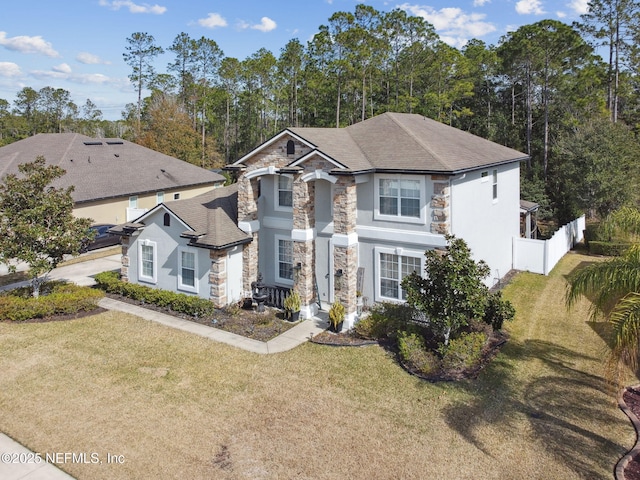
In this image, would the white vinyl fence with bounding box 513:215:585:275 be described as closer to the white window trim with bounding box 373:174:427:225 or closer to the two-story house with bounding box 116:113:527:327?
the two-story house with bounding box 116:113:527:327

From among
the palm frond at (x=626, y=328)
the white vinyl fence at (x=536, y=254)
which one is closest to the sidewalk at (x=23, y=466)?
the palm frond at (x=626, y=328)

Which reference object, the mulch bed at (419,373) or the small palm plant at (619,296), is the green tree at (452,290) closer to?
the mulch bed at (419,373)

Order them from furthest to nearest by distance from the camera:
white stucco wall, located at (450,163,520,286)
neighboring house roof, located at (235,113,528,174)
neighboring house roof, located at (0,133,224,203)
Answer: neighboring house roof, located at (0,133,224,203), white stucco wall, located at (450,163,520,286), neighboring house roof, located at (235,113,528,174)

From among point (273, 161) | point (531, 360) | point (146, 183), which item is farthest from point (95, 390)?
point (146, 183)

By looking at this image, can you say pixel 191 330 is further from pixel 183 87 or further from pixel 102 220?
pixel 183 87

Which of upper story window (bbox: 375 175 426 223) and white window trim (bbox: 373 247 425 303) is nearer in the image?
upper story window (bbox: 375 175 426 223)

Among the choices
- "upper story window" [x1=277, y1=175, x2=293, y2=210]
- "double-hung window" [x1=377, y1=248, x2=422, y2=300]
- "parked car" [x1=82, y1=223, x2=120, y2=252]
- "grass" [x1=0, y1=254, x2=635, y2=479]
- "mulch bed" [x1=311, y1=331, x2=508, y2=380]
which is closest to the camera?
"grass" [x1=0, y1=254, x2=635, y2=479]

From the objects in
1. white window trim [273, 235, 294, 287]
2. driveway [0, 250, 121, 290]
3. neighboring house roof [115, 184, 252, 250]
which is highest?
neighboring house roof [115, 184, 252, 250]

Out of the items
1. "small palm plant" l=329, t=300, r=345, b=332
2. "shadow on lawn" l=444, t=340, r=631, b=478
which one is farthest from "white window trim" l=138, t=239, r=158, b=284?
"shadow on lawn" l=444, t=340, r=631, b=478
